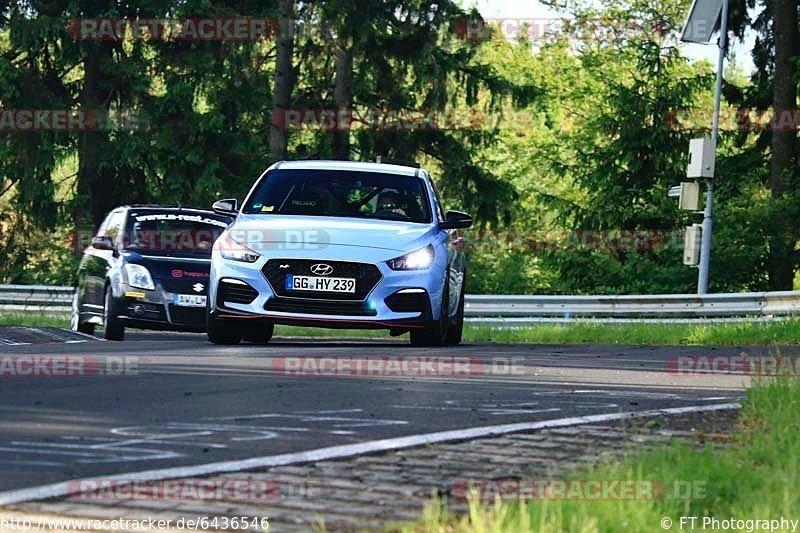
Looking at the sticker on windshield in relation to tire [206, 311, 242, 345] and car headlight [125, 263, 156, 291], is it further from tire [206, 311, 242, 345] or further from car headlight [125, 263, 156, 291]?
tire [206, 311, 242, 345]

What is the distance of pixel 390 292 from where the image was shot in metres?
15.6

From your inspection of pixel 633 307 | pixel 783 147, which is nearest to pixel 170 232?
pixel 633 307

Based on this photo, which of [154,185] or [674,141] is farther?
[154,185]

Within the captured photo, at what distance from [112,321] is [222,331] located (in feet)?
12.1

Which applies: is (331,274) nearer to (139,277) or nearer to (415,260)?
(415,260)

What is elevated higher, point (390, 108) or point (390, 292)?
point (390, 108)

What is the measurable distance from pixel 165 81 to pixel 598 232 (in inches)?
455

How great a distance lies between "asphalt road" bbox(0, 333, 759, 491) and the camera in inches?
310

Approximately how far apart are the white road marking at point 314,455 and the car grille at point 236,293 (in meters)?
6.37

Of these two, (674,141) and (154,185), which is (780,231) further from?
(154,185)

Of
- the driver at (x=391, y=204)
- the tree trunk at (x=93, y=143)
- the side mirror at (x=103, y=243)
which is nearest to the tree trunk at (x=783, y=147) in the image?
the tree trunk at (x=93, y=143)

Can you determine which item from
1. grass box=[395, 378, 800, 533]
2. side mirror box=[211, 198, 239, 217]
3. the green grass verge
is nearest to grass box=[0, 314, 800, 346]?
side mirror box=[211, 198, 239, 217]

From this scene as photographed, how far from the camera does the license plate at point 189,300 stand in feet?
65.3

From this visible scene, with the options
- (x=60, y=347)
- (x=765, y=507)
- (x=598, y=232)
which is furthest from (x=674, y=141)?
(x=765, y=507)
